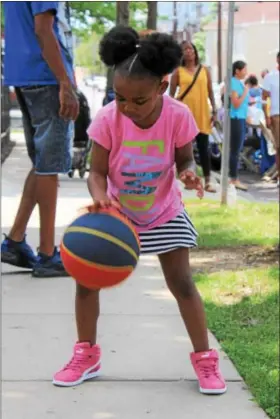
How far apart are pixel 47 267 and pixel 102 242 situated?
2.72m

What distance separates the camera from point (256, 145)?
54.7ft

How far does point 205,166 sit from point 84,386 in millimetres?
7829

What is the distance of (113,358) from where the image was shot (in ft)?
14.6

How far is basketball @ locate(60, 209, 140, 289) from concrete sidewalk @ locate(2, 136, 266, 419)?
68 cm

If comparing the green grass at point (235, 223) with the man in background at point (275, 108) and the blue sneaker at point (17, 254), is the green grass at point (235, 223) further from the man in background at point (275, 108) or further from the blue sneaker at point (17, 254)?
the blue sneaker at point (17, 254)

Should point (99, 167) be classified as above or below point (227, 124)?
above

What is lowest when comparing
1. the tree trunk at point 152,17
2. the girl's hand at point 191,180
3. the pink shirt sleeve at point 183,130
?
the girl's hand at point 191,180

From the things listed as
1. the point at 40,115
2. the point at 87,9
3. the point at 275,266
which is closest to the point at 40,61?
the point at 40,115

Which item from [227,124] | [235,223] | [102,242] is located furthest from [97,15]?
[102,242]

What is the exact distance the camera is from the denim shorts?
5.75 metres

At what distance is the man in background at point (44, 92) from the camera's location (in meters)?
5.61

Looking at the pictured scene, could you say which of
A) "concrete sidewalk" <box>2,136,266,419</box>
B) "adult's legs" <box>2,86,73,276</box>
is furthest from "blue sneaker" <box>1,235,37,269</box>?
"concrete sidewalk" <box>2,136,266,419</box>

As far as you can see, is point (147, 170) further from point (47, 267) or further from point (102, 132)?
point (47, 267)

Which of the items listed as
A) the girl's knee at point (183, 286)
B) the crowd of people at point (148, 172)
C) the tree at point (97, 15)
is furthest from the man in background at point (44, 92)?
the tree at point (97, 15)
